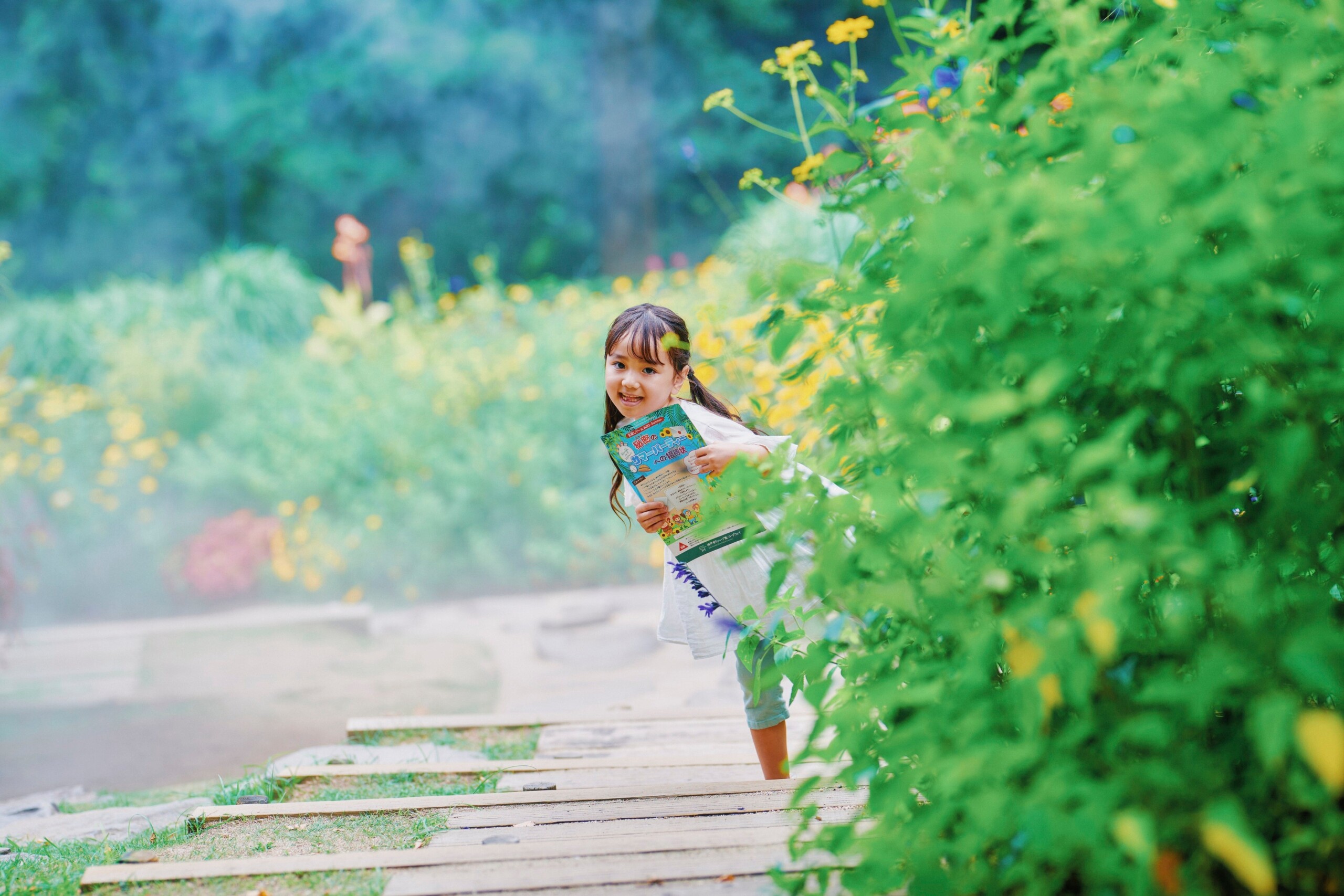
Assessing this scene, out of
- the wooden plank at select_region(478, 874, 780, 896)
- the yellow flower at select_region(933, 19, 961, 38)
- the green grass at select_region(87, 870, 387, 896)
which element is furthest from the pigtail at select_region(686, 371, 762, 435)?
the green grass at select_region(87, 870, 387, 896)

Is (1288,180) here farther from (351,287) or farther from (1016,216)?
(351,287)

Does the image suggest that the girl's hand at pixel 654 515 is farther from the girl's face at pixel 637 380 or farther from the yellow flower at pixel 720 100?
the yellow flower at pixel 720 100

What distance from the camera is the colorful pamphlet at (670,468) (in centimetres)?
201

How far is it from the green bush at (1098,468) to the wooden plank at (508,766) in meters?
0.96

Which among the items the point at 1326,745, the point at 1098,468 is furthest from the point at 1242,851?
the point at 1098,468

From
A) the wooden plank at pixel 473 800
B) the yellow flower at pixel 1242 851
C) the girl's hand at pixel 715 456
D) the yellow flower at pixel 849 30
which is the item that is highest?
the yellow flower at pixel 849 30

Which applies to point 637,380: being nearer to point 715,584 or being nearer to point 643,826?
point 715,584

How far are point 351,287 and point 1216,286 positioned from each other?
6362mm

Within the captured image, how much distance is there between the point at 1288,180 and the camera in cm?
100

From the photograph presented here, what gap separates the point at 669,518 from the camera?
2096 millimetres

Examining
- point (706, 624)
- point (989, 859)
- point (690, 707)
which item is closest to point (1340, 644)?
point (989, 859)

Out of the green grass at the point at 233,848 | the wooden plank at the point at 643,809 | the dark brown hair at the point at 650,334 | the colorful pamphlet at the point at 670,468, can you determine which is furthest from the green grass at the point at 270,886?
the dark brown hair at the point at 650,334

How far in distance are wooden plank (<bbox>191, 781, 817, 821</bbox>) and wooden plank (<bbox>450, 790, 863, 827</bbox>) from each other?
0.02 meters

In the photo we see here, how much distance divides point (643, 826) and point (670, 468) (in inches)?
27.2
